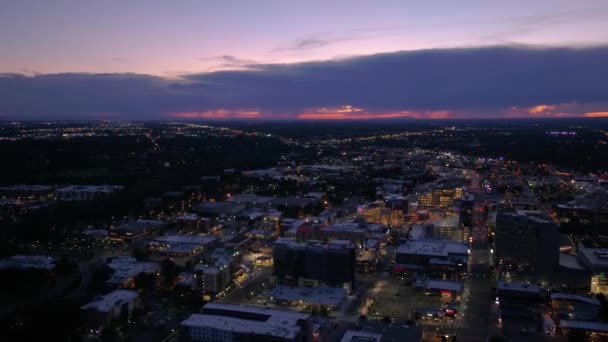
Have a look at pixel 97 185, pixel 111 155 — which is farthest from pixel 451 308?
pixel 111 155

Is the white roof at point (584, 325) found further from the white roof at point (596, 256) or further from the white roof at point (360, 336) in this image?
the white roof at point (360, 336)

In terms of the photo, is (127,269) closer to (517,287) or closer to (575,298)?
(517,287)

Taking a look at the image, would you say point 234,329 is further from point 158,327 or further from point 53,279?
point 53,279

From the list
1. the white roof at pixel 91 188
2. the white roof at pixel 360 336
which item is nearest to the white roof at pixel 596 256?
the white roof at pixel 360 336

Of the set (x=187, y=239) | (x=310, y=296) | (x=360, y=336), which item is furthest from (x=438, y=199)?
(x=360, y=336)

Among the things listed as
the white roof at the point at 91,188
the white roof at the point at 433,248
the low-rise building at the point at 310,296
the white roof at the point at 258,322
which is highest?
the white roof at the point at 91,188

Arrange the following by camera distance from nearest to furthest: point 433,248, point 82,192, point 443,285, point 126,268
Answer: point 443,285
point 126,268
point 433,248
point 82,192
